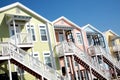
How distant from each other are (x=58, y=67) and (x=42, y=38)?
14.2ft

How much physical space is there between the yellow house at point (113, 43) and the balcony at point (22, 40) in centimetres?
2239

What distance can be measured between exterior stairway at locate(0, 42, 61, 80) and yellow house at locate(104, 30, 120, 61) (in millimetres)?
21747

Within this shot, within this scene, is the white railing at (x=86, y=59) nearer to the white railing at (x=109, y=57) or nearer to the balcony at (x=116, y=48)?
the white railing at (x=109, y=57)

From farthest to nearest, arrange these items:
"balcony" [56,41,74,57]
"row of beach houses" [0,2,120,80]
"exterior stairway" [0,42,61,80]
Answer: "balcony" [56,41,74,57] < "row of beach houses" [0,2,120,80] < "exterior stairway" [0,42,61,80]

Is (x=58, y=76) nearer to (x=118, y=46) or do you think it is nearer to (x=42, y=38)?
(x=42, y=38)

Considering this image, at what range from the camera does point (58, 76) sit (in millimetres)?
22547

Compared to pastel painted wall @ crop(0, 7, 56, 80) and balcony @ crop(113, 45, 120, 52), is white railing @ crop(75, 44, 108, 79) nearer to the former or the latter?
pastel painted wall @ crop(0, 7, 56, 80)

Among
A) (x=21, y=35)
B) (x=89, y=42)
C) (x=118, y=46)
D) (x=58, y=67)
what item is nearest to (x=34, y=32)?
(x=21, y=35)

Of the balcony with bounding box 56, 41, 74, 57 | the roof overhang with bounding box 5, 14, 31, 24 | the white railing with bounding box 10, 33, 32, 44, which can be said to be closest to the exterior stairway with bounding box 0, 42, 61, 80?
the white railing with bounding box 10, 33, 32, 44

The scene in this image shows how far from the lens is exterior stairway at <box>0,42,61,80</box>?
1906cm

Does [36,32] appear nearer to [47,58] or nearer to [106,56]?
[47,58]

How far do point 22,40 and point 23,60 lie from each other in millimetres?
3577

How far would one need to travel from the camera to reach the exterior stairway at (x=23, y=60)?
19.1 metres

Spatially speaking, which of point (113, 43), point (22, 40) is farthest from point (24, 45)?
point (113, 43)
